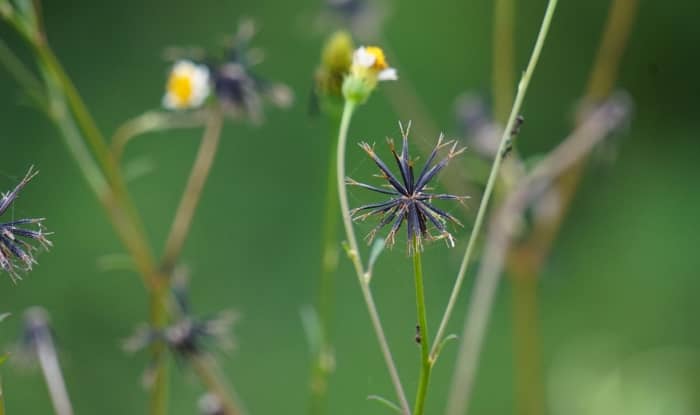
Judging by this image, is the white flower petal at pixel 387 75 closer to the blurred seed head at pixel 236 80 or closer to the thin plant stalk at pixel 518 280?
the blurred seed head at pixel 236 80

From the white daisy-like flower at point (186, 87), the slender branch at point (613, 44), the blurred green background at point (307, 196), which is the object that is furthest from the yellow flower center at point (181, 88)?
the blurred green background at point (307, 196)

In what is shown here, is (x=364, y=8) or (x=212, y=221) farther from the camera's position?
(x=212, y=221)

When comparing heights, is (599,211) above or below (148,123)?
below

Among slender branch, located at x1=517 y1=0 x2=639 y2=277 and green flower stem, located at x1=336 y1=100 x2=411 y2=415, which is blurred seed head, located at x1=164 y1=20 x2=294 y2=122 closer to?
green flower stem, located at x1=336 y1=100 x2=411 y2=415

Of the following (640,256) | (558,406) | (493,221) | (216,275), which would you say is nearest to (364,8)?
(493,221)

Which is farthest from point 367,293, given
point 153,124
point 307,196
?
point 307,196

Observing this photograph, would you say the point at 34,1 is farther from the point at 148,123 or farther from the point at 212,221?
the point at 212,221
